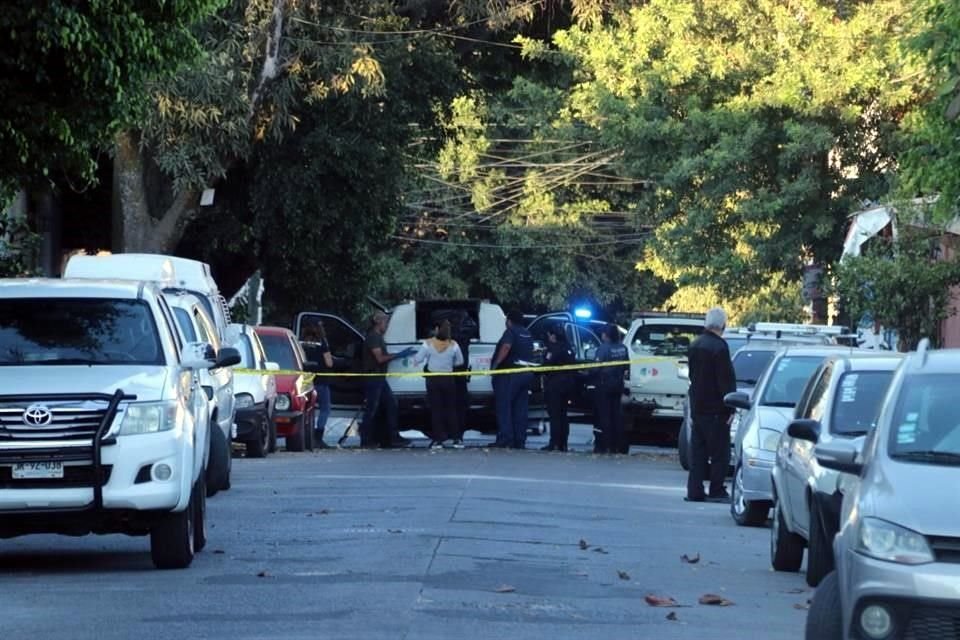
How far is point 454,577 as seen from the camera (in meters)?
12.7

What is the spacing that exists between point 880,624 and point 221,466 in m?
11.4

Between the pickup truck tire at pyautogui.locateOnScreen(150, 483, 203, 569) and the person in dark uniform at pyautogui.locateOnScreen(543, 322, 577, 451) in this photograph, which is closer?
the pickup truck tire at pyautogui.locateOnScreen(150, 483, 203, 569)

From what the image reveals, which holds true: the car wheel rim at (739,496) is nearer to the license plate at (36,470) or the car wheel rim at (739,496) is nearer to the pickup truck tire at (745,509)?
the pickup truck tire at (745,509)

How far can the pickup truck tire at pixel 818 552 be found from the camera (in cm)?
1165

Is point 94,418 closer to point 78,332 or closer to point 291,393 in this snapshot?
point 78,332

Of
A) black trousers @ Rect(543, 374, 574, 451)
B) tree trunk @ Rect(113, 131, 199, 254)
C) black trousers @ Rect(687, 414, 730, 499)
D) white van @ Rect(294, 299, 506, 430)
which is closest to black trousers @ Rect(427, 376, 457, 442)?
white van @ Rect(294, 299, 506, 430)

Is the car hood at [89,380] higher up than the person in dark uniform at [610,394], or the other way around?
the car hood at [89,380]

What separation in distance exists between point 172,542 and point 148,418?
0.89m

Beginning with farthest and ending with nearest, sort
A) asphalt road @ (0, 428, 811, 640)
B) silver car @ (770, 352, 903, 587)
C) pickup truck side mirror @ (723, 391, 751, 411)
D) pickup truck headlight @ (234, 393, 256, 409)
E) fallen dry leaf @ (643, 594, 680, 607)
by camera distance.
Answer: pickup truck headlight @ (234, 393, 256, 409) < pickup truck side mirror @ (723, 391, 751, 411) < silver car @ (770, 352, 903, 587) < fallen dry leaf @ (643, 594, 680, 607) < asphalt road @ (0, 428, 811, 640)

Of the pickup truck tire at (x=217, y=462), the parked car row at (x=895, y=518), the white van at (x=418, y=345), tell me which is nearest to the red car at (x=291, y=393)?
the white van at (x=418, y=345)

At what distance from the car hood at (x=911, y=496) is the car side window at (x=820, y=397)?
4.87 metres

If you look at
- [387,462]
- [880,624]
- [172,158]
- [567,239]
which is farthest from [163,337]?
[567,239]

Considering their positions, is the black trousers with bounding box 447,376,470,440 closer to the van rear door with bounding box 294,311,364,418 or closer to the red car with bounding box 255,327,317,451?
the van rear door with bounding box 294,311,364,418

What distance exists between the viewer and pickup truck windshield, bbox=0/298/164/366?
13.5 m
